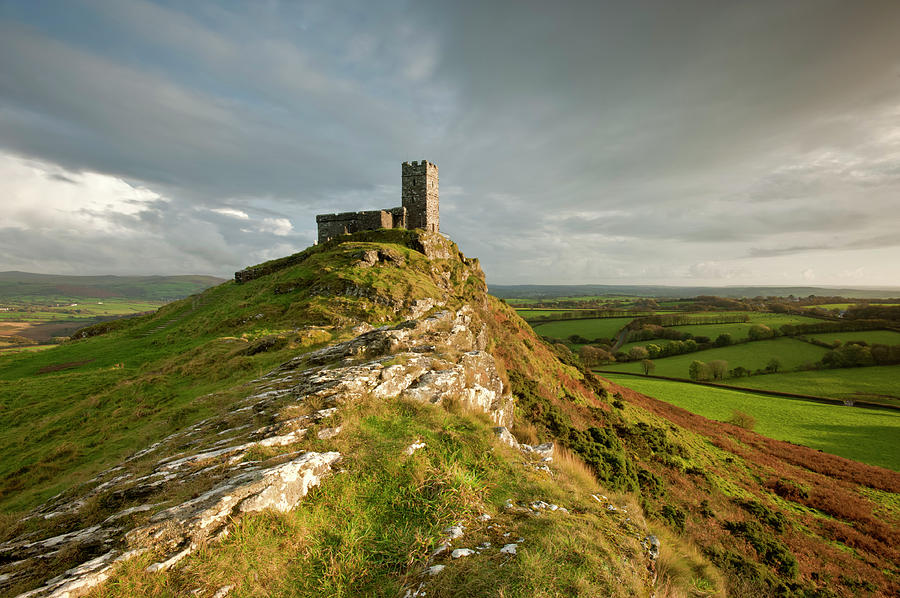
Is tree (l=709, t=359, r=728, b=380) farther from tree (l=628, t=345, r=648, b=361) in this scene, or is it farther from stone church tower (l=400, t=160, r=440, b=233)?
stone church tower (l=400, t=160, r=440, b=233)

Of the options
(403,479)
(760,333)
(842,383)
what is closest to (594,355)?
(842,383)

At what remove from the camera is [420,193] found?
122 feet

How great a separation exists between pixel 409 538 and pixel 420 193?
36.1 metres

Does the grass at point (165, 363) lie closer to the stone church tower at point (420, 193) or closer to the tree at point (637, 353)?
the stone church tower at point (420, 193)

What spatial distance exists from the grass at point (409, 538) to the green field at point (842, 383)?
7533 centimetres

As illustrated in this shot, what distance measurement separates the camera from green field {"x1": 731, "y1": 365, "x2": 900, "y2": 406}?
52406 millimetres

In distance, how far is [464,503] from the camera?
5.26 m

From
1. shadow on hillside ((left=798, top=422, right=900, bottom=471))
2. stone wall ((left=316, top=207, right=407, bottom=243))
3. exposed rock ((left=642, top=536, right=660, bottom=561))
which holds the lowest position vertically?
shadow on hillside ((left=798, top=422, right=900, bottom=471))

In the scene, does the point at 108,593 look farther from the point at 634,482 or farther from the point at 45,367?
the point at 45,367

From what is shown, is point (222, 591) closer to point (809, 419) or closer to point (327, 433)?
point (327, 433)

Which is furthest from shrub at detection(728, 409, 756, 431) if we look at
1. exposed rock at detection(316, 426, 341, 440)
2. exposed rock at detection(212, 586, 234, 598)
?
exposed rock at detection(212, 586, 234, 598)

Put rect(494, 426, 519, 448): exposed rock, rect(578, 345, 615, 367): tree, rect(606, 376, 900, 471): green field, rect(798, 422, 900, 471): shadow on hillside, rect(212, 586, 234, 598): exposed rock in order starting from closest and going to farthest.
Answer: rect(212, 586, 234, 598): exposed rock
rect(494, 426, 519, 448): exposed rock
rect(798, 422, 900, 471): shadow on hillside
rect(606, 376, 900, 471): green field
rect(578, 345, 615, 367): tree

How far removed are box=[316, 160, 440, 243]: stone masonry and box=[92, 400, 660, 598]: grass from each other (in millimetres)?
32104

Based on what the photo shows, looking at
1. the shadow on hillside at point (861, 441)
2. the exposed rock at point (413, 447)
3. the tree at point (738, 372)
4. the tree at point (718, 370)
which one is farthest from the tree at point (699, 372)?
the exposed rock at point (413, 447)
